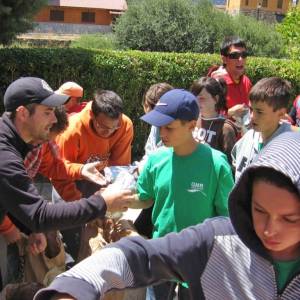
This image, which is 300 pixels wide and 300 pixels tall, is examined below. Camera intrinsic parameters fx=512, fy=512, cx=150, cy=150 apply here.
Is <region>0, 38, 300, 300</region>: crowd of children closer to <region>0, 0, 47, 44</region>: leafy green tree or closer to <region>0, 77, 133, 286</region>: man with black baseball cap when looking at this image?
<region>0, 77, 133, 286</region>: man with black baseball cap

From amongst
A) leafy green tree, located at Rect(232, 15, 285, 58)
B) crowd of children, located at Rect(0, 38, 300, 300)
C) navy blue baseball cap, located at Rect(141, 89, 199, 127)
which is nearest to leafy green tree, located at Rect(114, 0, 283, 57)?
leafy green tree, located at Rect(232, 15, 285, 58)

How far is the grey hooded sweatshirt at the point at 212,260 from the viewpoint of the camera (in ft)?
4.08

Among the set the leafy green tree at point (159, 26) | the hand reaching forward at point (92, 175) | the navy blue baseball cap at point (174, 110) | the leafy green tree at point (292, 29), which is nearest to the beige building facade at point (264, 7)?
the leafy green tree at point (159, 26)

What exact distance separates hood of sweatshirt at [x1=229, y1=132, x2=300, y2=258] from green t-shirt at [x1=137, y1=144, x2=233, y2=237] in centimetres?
147

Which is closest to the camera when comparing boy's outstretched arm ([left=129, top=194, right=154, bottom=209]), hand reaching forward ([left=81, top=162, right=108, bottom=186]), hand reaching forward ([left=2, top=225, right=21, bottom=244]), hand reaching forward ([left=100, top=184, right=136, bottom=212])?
hand reaching forward ([left=100, top=184, right=136, bottom=212])

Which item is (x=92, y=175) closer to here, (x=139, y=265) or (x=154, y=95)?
(x=154, y=95)

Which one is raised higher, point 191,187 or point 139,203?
point 191,187

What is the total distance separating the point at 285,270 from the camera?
4.30 feet

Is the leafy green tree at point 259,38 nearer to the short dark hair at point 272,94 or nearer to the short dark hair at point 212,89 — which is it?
the short dark hair at point 212,89

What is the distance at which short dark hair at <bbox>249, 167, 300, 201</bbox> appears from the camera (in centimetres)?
117

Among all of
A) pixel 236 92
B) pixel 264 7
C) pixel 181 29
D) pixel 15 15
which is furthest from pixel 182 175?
pixel 264 7

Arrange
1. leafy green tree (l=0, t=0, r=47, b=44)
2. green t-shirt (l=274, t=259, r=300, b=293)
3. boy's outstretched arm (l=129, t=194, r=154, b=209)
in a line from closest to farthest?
green t-shirt (l=274, t=259, r=300, b=293), boy's outstretched arm (l=129, t=194, r=154, b=209), leafy green tree (l=0, t=0, r=47, b=44)

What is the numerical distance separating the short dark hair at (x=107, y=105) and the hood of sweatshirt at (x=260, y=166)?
246cm

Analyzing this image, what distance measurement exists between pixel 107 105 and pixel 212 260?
8.28 feet
